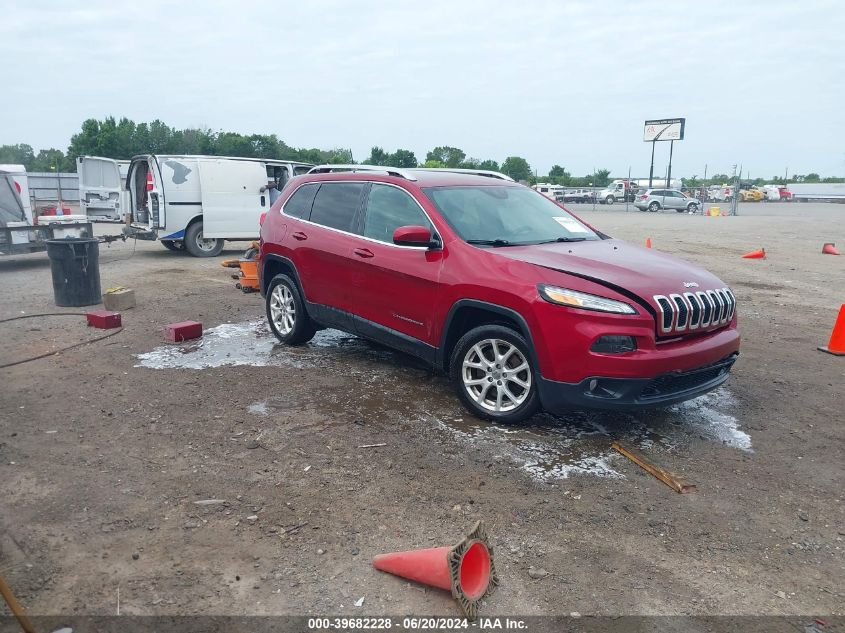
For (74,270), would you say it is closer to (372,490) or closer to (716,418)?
(372,490)

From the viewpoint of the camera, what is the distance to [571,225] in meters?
5.74

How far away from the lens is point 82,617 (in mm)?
2723

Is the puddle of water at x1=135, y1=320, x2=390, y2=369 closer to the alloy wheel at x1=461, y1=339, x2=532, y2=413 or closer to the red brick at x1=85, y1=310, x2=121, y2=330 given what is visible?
the red brick at x1=85, y1=310, x2=121, y2=330

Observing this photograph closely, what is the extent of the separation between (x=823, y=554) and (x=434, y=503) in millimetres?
1990

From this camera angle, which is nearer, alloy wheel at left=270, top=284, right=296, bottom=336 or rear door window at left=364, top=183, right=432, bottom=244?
rear door window at left=364, top=183, right=432, bottom=244

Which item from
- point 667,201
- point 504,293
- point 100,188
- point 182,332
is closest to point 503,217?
point 504,293

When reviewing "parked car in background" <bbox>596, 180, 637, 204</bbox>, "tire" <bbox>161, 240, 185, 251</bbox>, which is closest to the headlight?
"tire" <bbox>161, 240, 185, 251</bbox>

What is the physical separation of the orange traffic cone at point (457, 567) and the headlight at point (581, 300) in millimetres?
1768

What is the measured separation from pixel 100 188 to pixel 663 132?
5552cm

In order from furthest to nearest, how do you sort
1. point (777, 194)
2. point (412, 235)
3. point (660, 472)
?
point (777, 194) < point (412, 235) < point (660, 472)

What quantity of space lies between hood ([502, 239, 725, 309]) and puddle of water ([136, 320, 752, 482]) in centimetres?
92

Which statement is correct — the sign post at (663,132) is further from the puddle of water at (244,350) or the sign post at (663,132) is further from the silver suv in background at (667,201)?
the puddle of water at (244,350)

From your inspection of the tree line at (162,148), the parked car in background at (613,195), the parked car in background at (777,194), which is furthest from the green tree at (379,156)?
the parked car in background at (777,194)

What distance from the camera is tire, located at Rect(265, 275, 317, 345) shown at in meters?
6.67
